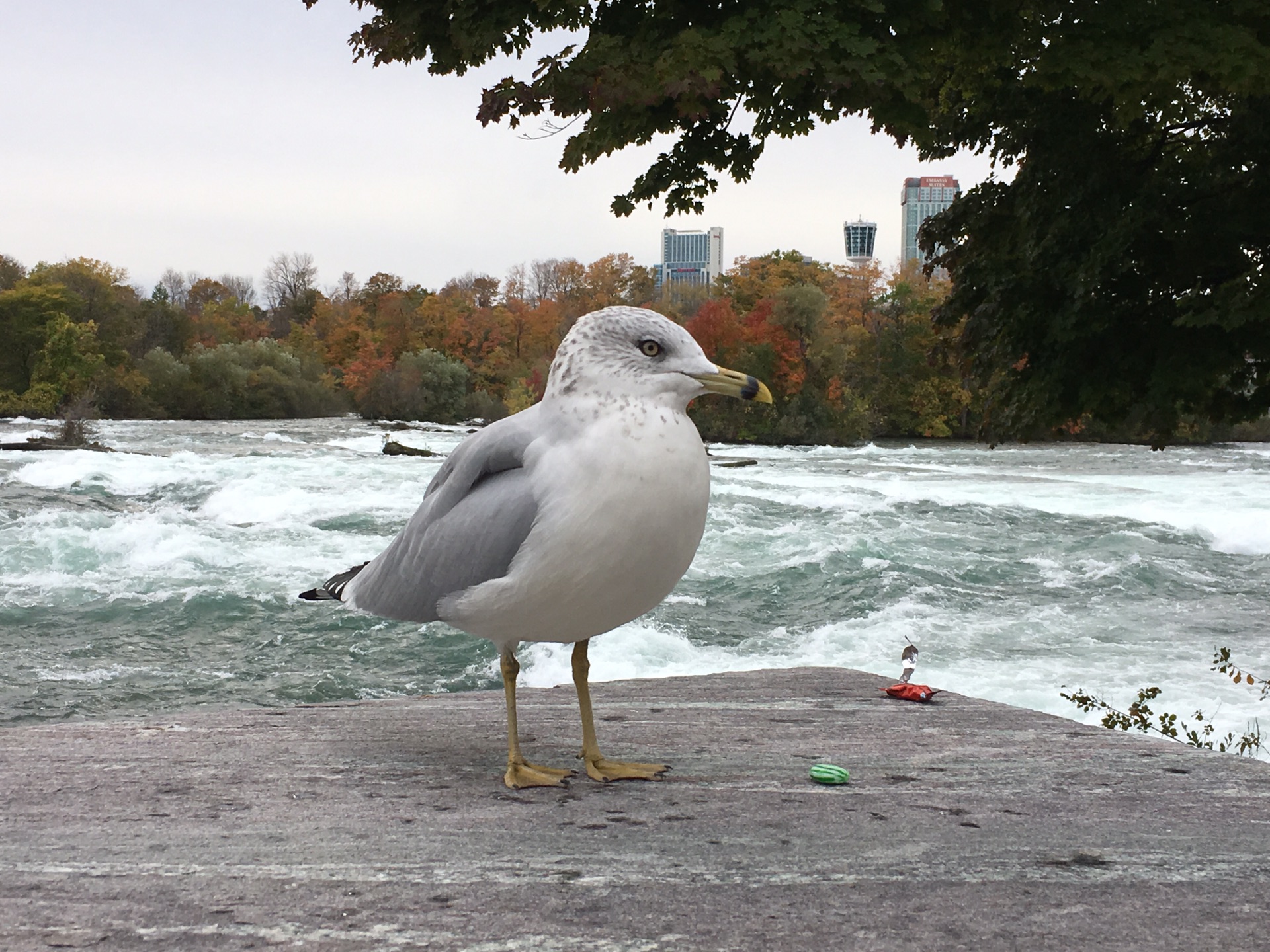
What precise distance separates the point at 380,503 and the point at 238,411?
1187 inches

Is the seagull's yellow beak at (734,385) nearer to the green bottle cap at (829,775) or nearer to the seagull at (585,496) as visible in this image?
the seagull at (585,496)

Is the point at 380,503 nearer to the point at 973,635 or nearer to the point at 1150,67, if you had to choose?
the point at 973,635

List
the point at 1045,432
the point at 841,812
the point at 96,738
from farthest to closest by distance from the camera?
the point at 1045,432
the point at 96,738
the point at 841,812

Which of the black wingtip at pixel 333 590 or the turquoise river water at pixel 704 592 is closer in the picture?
the black wingtip at pixel 333 590

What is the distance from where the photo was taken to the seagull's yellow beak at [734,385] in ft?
7.94

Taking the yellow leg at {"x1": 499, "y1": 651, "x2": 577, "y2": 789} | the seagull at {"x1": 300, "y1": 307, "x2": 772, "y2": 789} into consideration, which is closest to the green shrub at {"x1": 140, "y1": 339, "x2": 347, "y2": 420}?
the yellow leg at {"x1": 499, "y1": 651, "x2": 577, "y2": 789}

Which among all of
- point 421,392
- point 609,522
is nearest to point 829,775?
point 609,522

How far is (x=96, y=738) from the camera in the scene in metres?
3.23

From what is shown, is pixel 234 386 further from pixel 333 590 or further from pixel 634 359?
pixel 634 359

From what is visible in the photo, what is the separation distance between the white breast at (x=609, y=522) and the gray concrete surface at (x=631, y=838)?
49 centimetres

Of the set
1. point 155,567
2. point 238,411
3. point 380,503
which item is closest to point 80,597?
point 155,567

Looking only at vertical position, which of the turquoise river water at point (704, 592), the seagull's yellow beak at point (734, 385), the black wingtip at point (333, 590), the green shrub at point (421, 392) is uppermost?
the green shrub at point (421, 392)

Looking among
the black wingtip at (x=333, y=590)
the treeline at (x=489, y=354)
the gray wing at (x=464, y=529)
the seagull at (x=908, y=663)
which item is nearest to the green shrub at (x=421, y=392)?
the treeline at (x=489, y=354)

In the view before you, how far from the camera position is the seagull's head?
2441mm
